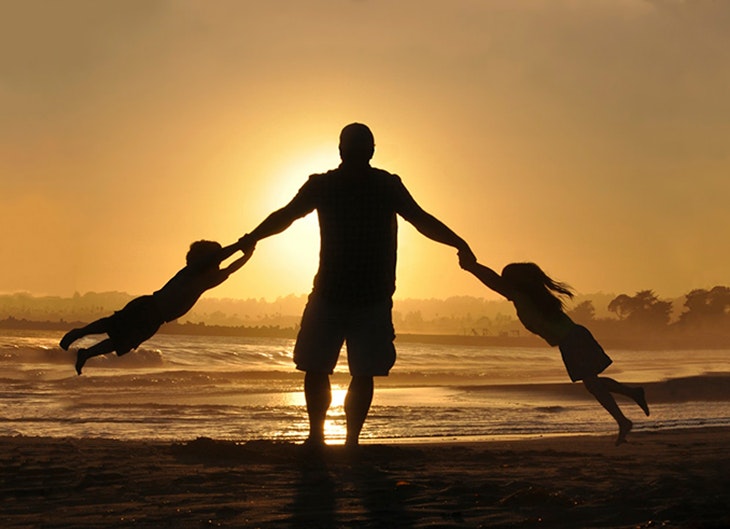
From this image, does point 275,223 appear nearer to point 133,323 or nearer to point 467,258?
point 133,323

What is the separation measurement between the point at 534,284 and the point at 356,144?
61.8 inches

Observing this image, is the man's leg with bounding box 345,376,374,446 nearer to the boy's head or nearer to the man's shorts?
the man's shorts

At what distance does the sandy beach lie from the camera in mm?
4223

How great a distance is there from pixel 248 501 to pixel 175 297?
74.3 inches

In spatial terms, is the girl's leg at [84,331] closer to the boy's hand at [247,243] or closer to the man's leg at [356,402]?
the boy's hand at [247,243]

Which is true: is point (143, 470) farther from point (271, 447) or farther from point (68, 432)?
point (68, 432)

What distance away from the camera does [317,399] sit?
243 inches

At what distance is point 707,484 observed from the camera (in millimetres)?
5289

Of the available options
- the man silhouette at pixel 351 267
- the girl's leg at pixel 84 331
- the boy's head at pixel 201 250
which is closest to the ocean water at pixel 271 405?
the man silhouette at pixel 351 267

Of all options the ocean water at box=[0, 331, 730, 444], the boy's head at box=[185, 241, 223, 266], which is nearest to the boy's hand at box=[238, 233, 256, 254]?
the boy's head at box=[185, 241, 223, 266]

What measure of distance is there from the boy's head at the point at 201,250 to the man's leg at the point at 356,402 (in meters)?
1.23

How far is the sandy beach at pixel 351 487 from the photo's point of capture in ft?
13.9

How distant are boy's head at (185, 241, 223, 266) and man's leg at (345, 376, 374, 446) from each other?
48.3 inches

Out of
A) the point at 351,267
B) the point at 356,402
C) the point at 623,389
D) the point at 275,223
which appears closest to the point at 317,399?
the point at 356,402
